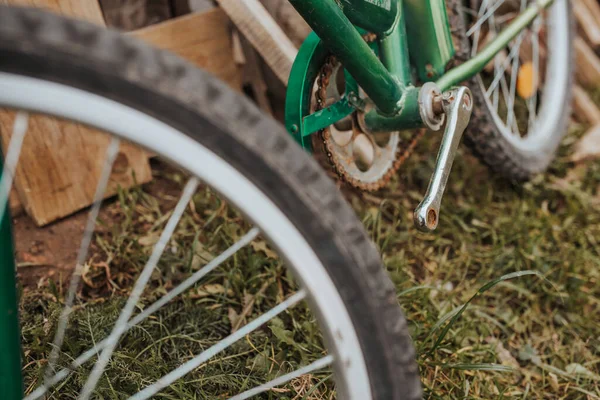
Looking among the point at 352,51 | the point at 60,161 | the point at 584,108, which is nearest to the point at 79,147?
the point at 60,161

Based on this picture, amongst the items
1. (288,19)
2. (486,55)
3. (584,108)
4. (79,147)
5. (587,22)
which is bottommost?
(584,108)

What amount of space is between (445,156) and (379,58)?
10.4 inches

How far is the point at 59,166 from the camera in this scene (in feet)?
4.17

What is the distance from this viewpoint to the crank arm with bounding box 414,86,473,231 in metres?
0.96

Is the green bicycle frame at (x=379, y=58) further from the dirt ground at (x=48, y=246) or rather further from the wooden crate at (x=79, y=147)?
the dirt ground at (x=48, y=246)

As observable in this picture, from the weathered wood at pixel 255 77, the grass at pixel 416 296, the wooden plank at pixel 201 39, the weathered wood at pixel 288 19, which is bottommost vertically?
the grass at pixel 416 296

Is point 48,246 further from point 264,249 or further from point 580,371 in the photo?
point 580,371

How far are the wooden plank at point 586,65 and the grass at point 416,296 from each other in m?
0.68

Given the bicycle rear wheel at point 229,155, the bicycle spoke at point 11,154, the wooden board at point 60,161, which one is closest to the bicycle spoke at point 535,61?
the wooden board at point 60,161

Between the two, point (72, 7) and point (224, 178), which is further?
point (72, 7)

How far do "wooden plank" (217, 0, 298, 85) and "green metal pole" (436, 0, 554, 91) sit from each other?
0.36 metres

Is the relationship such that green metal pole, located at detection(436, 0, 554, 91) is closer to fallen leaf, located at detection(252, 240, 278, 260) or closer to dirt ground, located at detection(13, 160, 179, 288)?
fallen leaf, located at detection(252, 240, 278, 260)

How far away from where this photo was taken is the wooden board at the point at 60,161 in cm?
121

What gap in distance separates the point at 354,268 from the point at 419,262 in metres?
0.84
